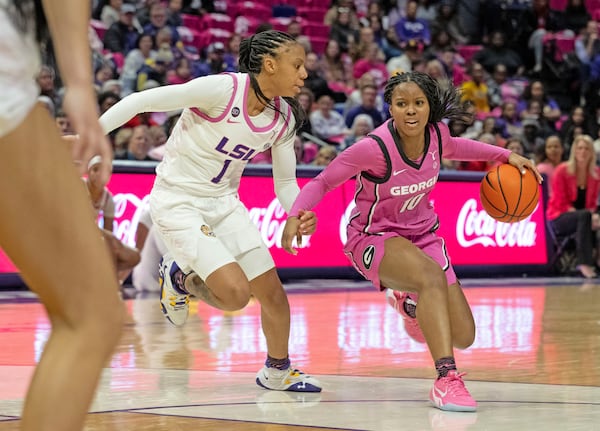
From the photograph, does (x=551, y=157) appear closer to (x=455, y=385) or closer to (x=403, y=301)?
(x=403, y=301)

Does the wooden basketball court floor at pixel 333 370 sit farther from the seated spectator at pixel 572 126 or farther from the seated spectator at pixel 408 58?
the seated spectator at pixel 408 58

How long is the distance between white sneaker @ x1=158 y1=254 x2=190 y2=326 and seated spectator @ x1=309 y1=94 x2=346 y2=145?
26.8 feet

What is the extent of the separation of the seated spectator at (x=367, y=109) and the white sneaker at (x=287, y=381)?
9.17 metres

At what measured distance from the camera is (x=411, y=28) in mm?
17891

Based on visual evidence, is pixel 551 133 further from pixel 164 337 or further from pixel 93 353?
pixel 93 353

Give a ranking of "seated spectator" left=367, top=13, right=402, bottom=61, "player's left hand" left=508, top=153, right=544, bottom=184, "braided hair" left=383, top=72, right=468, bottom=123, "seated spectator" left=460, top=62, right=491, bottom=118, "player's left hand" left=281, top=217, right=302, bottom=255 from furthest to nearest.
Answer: "seated spectator" left=367, top=13, right=402, bottom=61 → "seated spectator" left=460, top=62, right=491, bottom=118 → "player's left hand" left=508, top=153, right=544, bottom=184 → "braided hair" left=383, top=72, right=468, bottom=123 → "player's left hand" left=281, top=217, right=302, bottom=255

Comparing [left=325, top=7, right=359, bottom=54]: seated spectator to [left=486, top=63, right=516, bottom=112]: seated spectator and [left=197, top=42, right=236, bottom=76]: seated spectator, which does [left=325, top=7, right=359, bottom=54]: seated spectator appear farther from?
[left=197, top=42, right=236, bottom=76]: seated spectator

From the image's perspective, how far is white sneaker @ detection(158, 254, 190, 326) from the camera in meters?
5.36

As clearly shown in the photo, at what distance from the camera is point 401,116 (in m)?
4.84

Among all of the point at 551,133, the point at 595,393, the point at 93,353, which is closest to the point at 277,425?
the point at 595,393

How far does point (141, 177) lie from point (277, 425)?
6434 millimetres

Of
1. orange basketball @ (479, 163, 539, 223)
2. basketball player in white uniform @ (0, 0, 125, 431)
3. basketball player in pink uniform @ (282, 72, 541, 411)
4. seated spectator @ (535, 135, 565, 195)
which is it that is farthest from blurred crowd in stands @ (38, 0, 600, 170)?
basketball player in white uniform @ (0, 0, 125, 431)

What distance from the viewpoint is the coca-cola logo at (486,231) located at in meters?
12.0

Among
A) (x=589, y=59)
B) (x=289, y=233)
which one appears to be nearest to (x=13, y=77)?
(x=289, y=233)
